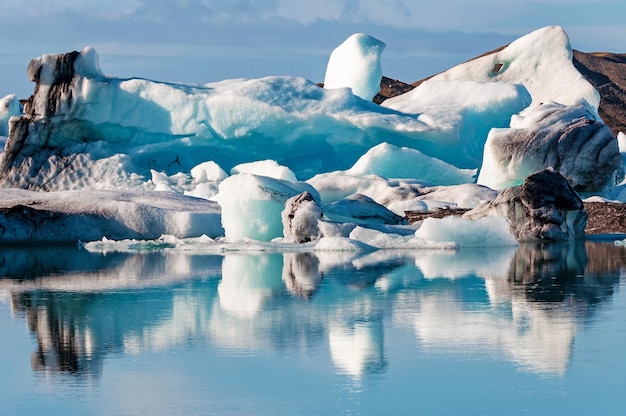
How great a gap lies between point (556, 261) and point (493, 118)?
42.3ft

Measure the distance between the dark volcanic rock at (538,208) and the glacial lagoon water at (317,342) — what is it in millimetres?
4646

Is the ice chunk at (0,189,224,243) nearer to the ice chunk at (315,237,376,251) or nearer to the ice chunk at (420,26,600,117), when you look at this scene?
the ice chunk at (315,237,376,251)

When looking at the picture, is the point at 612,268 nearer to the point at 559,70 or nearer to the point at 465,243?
the point at 465,243

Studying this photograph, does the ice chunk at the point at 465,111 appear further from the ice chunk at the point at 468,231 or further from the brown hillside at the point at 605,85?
the brown hillside at the point at 605,85

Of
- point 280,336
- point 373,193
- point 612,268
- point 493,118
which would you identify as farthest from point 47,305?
point 493,118

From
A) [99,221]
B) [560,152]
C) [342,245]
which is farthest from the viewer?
[560,152]

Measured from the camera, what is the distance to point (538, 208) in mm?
13773

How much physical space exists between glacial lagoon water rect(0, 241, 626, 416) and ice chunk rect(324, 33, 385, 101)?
51.1 ft

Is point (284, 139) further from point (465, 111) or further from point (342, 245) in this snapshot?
point (342, 245)

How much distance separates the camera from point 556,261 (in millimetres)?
10117

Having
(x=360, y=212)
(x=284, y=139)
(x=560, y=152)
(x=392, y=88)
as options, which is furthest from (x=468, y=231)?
(x=392, y=88)

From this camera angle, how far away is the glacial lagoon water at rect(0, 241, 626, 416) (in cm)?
389

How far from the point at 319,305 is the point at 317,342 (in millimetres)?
1438

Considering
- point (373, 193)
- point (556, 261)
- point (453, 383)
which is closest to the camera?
point (453, 383)
